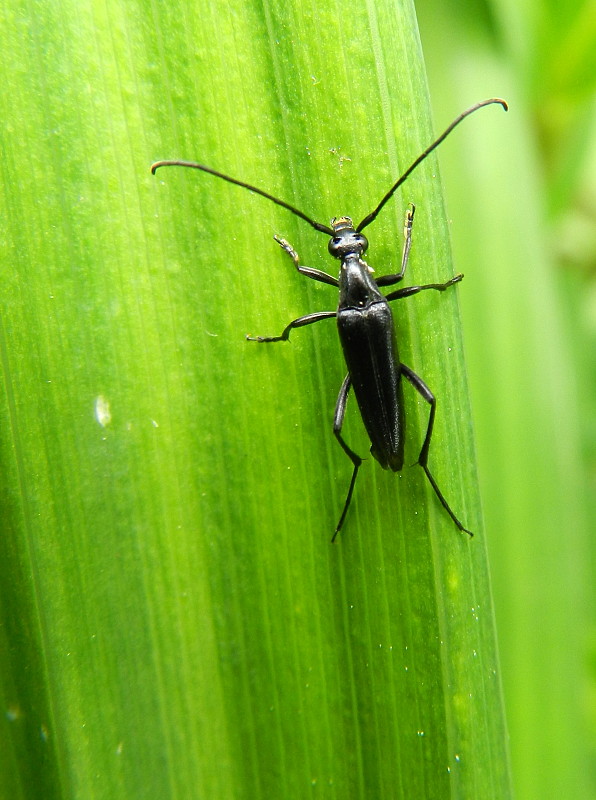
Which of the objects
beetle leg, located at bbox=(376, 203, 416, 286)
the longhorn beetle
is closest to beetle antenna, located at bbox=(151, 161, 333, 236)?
the longhorn beetle

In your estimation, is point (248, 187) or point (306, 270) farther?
point (306, 270)

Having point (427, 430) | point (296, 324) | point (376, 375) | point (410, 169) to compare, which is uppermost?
point (410, 169)

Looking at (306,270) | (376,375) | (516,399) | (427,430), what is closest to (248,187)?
(306,270)

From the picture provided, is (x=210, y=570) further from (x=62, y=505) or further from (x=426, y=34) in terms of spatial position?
(x=426, y=34)

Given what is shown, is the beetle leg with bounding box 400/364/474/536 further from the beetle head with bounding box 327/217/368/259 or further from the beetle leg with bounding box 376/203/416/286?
the beetle head with bounding box 327/217/368/259

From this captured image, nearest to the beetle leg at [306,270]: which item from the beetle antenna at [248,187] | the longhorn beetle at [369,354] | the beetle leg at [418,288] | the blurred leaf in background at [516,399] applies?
the longhorn beetle at [369,354]

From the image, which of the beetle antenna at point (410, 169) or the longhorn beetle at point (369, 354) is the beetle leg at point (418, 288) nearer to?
the longhorn beetle at point (369, 354)

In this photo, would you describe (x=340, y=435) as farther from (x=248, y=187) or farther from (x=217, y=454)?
(x=248, y=187)
